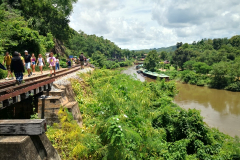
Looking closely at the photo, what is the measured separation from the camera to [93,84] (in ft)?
42.6

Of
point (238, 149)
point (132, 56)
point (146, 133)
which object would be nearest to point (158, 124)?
point (238, 149)

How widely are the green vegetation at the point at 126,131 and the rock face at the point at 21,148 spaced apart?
70.2 inches

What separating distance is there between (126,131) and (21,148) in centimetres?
260

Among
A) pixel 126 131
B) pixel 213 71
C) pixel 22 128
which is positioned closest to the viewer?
pixel 22 128

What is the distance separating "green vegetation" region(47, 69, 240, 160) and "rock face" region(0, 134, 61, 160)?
5.85 ft

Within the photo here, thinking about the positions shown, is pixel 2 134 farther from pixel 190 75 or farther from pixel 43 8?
pixel 190 75

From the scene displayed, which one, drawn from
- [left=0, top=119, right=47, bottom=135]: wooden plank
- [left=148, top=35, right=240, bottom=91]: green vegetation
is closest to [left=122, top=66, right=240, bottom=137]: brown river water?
[left=148, top=35, right=240, bottom=91]: green vegetation

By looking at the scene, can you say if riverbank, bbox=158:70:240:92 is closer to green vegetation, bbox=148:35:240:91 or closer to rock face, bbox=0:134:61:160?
green vegetation, bbox=148:35:240:91

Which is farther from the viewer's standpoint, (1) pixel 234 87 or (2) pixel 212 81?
(2) pixel 212 81

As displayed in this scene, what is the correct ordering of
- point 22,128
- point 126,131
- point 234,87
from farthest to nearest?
point 234,87
point 126,131
point 22,128

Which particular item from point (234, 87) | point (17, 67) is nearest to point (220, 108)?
point (234, 87)

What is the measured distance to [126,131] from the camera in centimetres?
503

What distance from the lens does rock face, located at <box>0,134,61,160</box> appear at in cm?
379

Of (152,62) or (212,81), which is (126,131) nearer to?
(212,81)
